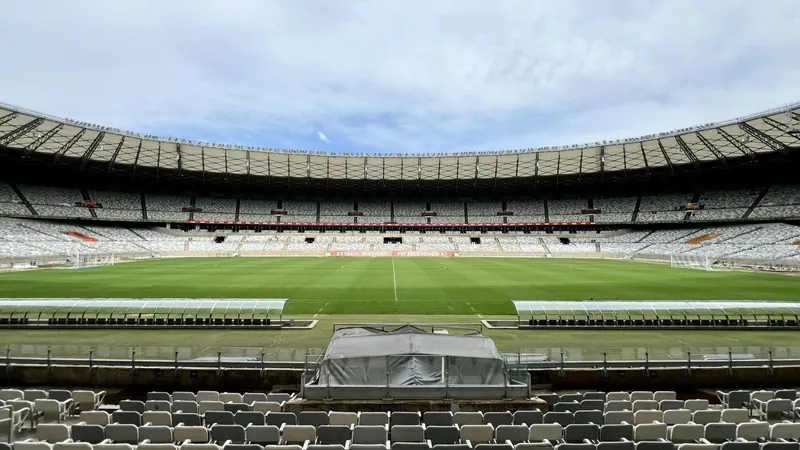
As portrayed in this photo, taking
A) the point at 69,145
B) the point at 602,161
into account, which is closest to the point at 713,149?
the point at 602,161

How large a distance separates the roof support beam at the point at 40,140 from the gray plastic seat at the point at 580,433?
72423mm

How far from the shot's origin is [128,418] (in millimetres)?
8125

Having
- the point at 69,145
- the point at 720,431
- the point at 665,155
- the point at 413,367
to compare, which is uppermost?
the point at 69,145

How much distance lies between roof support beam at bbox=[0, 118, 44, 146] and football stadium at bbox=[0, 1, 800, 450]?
0.38 metres

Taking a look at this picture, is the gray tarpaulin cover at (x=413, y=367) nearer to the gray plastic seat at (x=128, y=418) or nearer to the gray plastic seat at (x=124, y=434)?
the gray plastic seat at (x=128, y=418)

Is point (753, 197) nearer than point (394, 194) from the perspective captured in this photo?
Yes

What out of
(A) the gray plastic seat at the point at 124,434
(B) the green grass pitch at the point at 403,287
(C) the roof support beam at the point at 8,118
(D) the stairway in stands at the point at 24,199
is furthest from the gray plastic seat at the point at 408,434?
(D) the stairway in stands at the point at 24,199

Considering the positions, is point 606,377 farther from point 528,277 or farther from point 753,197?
point 753,197

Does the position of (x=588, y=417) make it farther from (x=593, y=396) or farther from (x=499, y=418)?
(x=593, y=396)

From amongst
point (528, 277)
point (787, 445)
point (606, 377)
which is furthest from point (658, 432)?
point (528, 277)

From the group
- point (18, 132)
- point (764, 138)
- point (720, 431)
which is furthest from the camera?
point (764, 138)

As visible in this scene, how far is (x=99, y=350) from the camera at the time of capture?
41.8 ft

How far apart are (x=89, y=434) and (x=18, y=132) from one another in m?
72.0

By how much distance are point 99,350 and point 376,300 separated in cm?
1654
